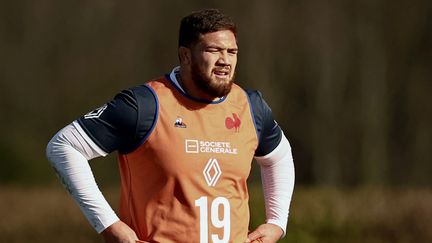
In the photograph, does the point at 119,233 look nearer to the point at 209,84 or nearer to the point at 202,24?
the point at 209,84

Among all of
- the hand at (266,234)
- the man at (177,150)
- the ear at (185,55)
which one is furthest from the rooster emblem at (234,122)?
the hand at (266,234)

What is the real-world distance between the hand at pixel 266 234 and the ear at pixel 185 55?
932 millimetres

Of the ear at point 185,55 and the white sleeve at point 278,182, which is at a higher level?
the ear at point 185,55

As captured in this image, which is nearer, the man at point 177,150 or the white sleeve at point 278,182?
the man at point 177,150

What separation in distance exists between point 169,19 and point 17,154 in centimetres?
492

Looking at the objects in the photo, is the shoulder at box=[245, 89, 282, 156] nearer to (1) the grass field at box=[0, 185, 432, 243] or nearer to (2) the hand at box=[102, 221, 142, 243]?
(2) the hand at box=[102, 221, 142, 243]

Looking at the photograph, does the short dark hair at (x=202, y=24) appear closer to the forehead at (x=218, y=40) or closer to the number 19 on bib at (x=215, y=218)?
the forehead at (x=218, y=40)

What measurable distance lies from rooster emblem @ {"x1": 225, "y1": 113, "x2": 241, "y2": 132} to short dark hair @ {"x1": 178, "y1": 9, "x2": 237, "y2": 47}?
41 centimetres

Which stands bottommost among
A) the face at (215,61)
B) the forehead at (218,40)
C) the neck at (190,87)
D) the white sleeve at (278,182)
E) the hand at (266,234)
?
the hand at (266,234)

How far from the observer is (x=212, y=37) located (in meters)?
5.23

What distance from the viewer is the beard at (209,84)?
17.2ft

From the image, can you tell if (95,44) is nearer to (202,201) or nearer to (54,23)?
(54,23)

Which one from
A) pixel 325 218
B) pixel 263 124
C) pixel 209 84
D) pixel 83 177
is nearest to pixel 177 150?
pixel 209 84

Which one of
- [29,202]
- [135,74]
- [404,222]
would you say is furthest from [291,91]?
[404,222]
